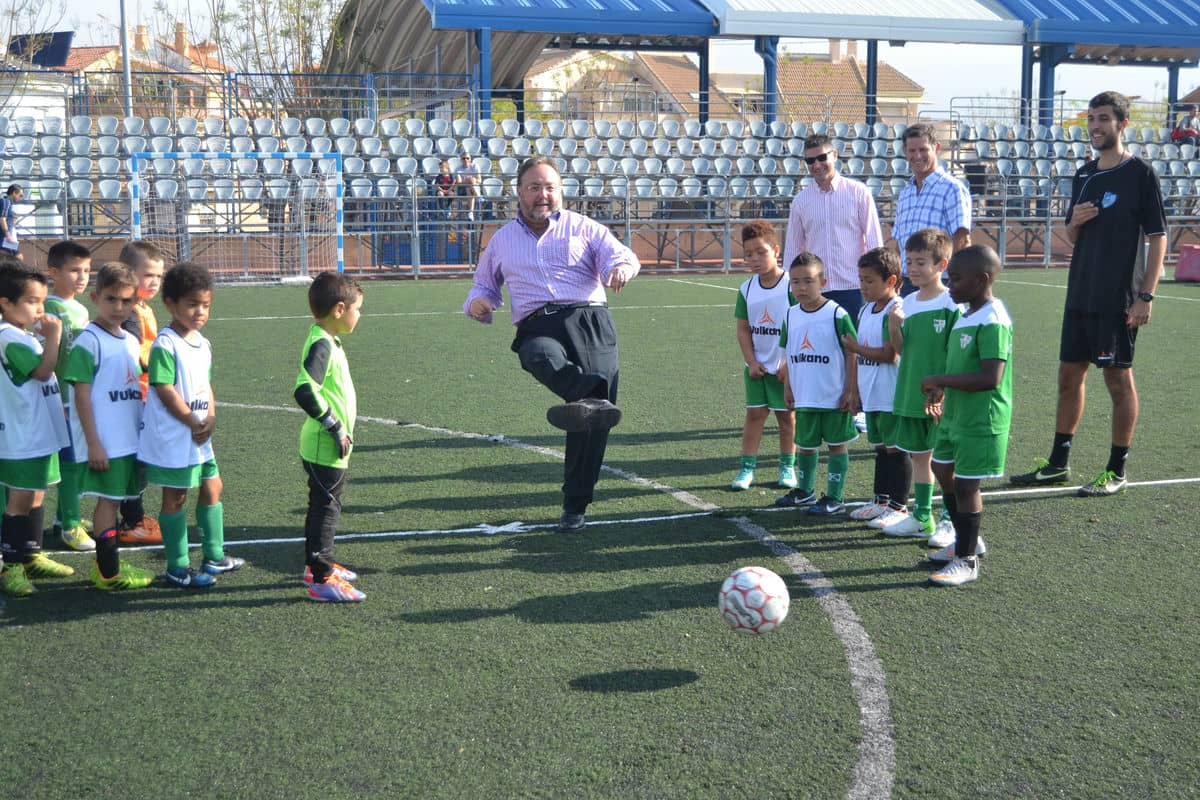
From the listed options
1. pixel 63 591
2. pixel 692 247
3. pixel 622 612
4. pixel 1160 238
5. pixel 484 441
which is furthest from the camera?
pixel 692 247

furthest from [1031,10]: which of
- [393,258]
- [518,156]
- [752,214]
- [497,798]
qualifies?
[497,798]

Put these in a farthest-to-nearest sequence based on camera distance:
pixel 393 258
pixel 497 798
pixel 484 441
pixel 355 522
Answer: pixel 393 258 → pixel 484 441 → pixel 355 522 → pixel 497 798

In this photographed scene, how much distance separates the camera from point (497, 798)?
9.78 ft

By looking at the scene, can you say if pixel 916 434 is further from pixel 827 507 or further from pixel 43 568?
pixel 43 568

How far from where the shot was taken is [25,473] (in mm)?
4781

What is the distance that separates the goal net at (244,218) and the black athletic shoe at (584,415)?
50.0 feet

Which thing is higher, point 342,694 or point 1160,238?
point 1160,238

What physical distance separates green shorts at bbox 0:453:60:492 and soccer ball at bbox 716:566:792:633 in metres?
2.86

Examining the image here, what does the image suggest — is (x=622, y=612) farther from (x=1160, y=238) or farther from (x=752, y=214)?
(x=752, y=214)

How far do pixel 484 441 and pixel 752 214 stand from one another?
1889 centimetres

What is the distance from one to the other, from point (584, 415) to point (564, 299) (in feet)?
2.38

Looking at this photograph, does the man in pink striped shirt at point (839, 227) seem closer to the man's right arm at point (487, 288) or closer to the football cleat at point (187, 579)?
the man's right arm at point (487, 288)

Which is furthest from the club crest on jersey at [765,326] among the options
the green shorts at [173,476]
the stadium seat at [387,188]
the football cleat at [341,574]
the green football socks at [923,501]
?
the stadium seat at [387,188]

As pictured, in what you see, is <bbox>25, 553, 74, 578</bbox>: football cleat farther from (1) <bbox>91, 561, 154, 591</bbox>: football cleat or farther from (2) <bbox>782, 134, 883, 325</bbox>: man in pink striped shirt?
(2) <bbox>782, 134, 883, 325</bbox>: man in pink striped shirt
